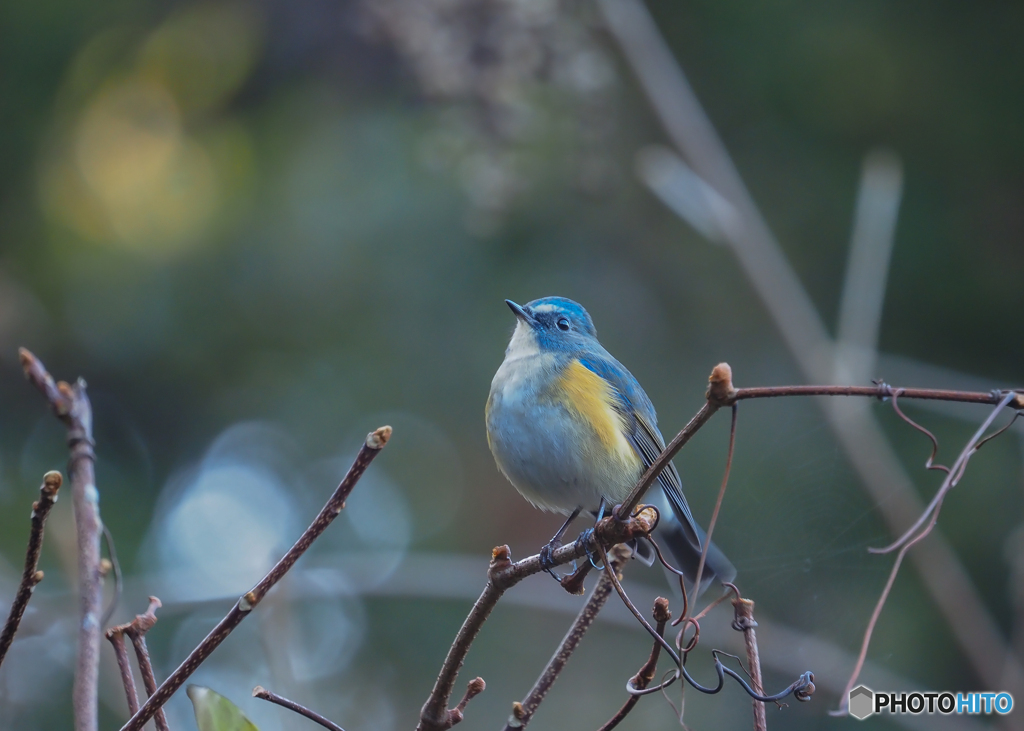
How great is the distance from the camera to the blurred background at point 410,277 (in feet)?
17.4

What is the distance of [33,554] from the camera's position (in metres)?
1.15

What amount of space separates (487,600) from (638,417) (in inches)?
75.9

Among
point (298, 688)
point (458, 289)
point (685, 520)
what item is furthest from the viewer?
point (458, 289)

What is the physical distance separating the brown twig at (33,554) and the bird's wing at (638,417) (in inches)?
77.5

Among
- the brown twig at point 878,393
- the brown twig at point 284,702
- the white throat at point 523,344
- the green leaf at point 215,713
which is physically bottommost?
the green leaf at point 215,713

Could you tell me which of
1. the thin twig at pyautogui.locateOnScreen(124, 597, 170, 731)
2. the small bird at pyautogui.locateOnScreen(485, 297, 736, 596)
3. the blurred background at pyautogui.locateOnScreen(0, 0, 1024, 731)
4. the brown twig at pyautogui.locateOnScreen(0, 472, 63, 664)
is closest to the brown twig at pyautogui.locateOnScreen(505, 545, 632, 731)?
the thin twig at pyautogui.locateOnScreen(124, 597, 170, 731)

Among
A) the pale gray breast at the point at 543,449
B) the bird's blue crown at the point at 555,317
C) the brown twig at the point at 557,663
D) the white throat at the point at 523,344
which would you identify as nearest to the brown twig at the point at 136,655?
the brown twig at the point at 557,663

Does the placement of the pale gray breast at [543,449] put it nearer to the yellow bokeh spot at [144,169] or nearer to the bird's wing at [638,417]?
the bird's wing at [638,417]

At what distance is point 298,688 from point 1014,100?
18.2ft

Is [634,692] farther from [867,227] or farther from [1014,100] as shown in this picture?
[1014,100]

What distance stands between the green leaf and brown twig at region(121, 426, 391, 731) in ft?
0.17

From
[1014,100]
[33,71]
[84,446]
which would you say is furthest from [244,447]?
[1014,100]

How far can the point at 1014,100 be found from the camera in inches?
216

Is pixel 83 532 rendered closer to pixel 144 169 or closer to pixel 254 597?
pixel 254 597
